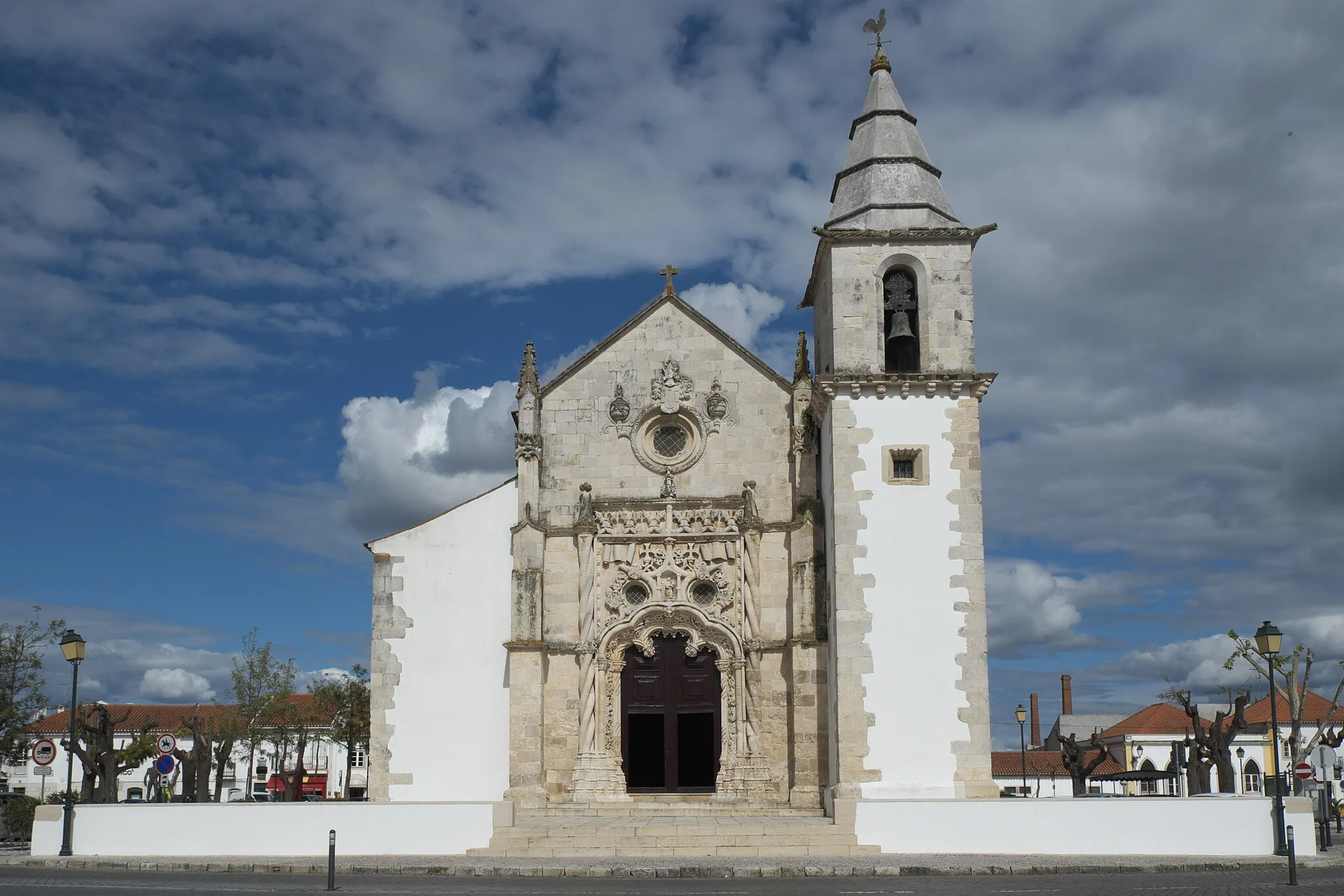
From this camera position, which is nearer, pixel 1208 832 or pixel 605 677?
pixel 1208 832

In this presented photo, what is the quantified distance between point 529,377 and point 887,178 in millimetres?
8698

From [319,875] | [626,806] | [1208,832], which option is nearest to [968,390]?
[1208,832]

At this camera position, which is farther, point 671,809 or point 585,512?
point 585,512

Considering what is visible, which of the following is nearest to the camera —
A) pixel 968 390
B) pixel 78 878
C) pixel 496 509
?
pixel 78 878

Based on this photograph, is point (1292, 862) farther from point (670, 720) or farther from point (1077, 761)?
point (1077, 761)

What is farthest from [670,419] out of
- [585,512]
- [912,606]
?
[912,606]

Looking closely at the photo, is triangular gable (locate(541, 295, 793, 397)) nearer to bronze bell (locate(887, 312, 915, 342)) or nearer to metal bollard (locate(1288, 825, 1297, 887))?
bronze bell (locate(887, 312, 915, 342))

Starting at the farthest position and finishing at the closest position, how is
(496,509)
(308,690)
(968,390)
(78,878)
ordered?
1. (308,690)
2. (496,509)
3. (968,390)
4. (78,878)

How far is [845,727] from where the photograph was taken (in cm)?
2277

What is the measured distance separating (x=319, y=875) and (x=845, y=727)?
374 inches

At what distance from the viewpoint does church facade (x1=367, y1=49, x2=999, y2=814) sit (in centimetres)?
2375

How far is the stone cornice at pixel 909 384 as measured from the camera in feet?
79.5

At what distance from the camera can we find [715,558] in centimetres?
2583

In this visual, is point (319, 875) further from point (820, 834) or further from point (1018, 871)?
point (1018, 871)
